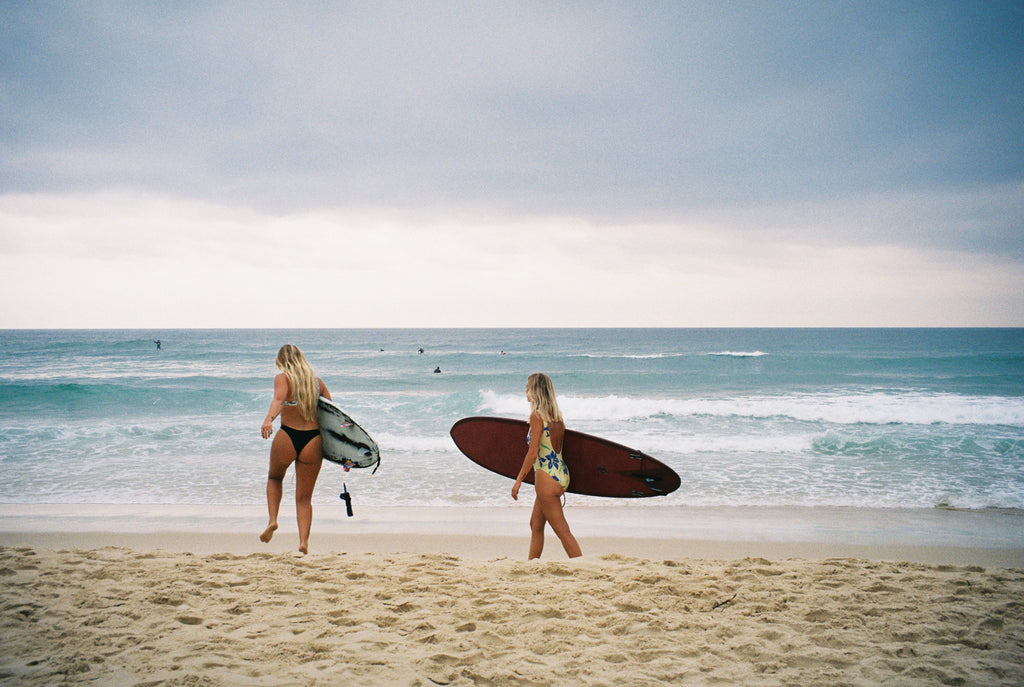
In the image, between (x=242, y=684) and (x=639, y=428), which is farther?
(x=639, y=428)

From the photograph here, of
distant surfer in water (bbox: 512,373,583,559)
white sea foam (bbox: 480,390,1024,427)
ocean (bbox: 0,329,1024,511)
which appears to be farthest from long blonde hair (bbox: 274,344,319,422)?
white sea foam (bbox: 480,390,1024,427)

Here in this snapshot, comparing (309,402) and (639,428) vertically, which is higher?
(309,402)

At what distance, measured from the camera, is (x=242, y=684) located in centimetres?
243

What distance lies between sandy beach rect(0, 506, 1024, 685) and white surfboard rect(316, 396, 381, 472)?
0.77 m

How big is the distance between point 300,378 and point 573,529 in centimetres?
335

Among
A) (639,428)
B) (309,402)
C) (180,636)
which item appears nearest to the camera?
(180,636)

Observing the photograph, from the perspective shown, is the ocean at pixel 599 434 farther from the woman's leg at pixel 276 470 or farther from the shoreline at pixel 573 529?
the woman's leg at pixel 276 470

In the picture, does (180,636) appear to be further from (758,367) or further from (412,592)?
(758,367)

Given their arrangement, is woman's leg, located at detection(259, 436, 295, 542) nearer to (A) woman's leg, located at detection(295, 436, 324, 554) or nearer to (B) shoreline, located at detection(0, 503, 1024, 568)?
(A) woman's leg, located at detection(295, 436, 324, 554)

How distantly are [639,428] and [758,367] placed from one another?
1817 centimetres

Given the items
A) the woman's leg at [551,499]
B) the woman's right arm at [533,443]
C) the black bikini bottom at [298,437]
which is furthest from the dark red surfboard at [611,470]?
the black bikini bottom at [298,437]

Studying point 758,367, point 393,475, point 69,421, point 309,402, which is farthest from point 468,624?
point 758,367

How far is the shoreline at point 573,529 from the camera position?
522 centimetres

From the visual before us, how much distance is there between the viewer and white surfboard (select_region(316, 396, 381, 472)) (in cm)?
433
